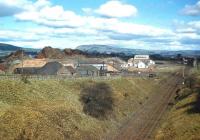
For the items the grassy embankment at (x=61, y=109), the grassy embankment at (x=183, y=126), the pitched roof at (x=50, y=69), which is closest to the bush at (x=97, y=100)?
the grassy embankment at (x=61, y=109)

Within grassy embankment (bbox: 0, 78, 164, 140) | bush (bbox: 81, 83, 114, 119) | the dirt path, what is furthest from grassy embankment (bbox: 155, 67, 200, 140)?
bush (bbox: 81, 83, 114, 119)

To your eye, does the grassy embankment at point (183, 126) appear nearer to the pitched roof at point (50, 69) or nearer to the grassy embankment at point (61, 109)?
the grassy embankment at point (61, 109)

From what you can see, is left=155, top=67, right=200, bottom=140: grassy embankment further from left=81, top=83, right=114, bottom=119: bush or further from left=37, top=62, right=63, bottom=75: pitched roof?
left=37, top=62, right=63, bottom=75: pitched roof

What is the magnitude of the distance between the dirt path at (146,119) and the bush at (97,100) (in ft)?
13.2

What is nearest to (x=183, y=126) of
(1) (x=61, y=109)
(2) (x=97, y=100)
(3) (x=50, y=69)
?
(1) (x=61, y=109)

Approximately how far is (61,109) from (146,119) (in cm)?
1659

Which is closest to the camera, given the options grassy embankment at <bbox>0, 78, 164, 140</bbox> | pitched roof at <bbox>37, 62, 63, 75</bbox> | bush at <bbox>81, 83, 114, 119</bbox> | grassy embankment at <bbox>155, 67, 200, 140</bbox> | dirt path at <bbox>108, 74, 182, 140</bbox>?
grassy embankment at <bbox>0, 78, 164, 140</bbox>

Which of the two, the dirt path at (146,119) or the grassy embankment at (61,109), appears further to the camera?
the dirt path at (146,119)

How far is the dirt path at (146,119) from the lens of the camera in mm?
48916

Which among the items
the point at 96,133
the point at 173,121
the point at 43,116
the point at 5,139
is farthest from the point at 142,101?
the point at 5,139

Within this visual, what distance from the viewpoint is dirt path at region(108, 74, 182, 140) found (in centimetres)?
4892

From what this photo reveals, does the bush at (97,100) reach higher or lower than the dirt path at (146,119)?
higher

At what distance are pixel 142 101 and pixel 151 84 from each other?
87.4 ft

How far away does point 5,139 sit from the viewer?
35938 millimetres
